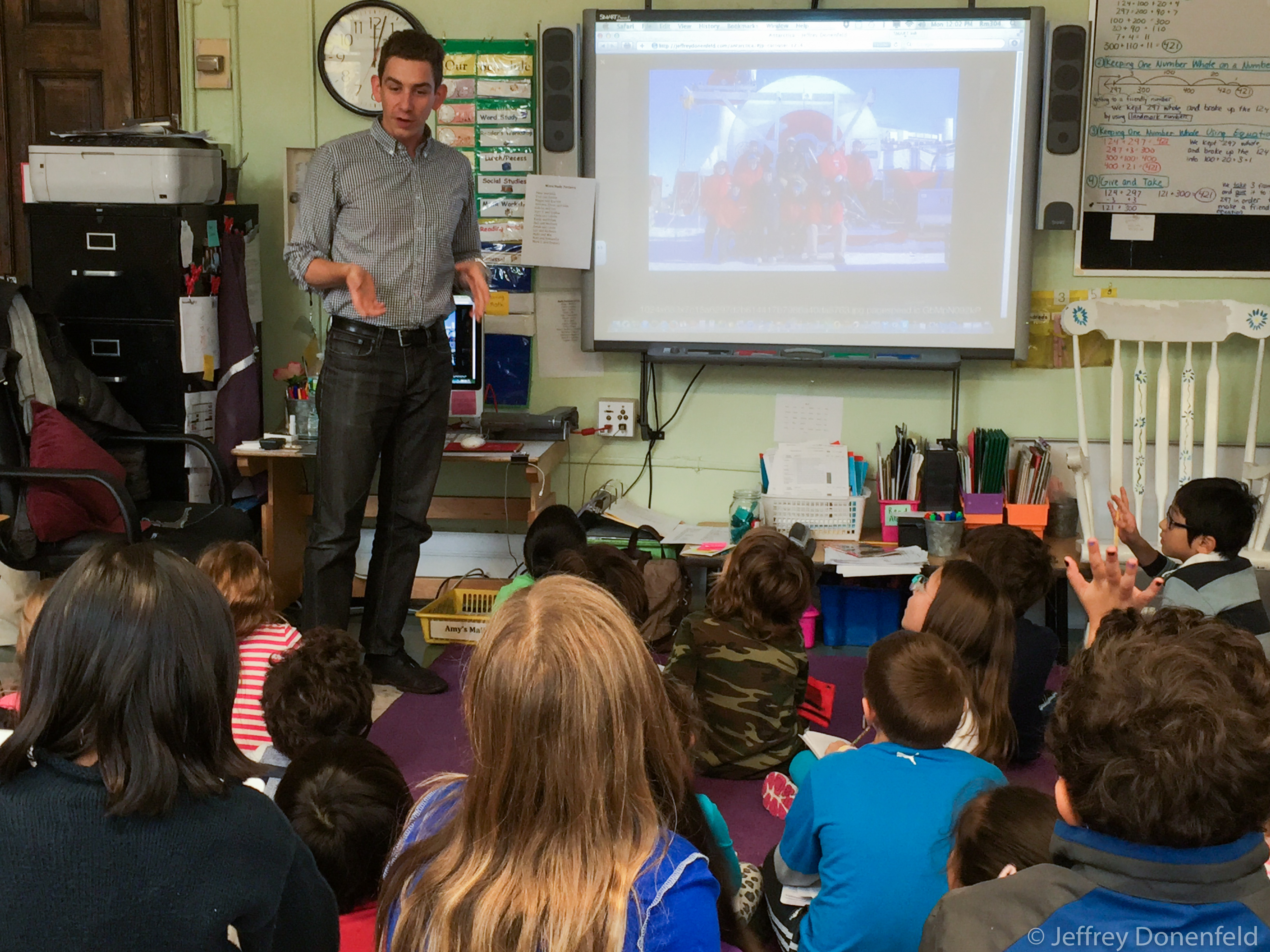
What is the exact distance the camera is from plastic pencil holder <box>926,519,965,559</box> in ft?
12.6

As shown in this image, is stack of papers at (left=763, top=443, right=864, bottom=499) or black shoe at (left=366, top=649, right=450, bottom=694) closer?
black shoe at (left=366, top=649, right=450, bottom=694)

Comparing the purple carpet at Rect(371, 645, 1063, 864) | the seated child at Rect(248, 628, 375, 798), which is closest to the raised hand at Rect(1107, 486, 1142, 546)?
the purple carpet at Rect(371, 645, 1063, 864)

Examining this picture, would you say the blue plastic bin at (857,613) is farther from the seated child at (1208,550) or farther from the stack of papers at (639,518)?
the seated child at (1208,550)

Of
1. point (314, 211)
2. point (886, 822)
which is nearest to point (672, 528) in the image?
point (314, 211)

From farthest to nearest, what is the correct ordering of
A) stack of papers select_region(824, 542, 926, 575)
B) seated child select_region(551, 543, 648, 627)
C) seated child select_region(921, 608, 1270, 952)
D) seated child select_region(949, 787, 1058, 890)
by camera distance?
stack of papers select_region(824, 542, 926, 575) → seated child select_region(551, 543, 648, 627) → seated child select_region(949, 787, 1058, 890) → seated child select_region(921, 608, 1270, 952)

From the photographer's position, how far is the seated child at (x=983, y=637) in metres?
2.41

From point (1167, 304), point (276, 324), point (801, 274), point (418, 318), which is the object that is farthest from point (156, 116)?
point (1167, 304)

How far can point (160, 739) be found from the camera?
3.54 feet

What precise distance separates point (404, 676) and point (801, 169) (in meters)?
2.06

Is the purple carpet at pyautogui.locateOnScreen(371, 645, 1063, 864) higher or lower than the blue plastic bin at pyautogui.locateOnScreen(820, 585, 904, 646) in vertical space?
lower

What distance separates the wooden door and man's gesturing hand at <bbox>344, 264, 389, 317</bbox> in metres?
1.70

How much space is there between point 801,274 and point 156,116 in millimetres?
2284

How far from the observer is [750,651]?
2.60 metres

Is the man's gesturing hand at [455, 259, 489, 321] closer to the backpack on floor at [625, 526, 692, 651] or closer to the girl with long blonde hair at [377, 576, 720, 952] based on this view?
the backpack on floor at [625, 526, 692, 651]
